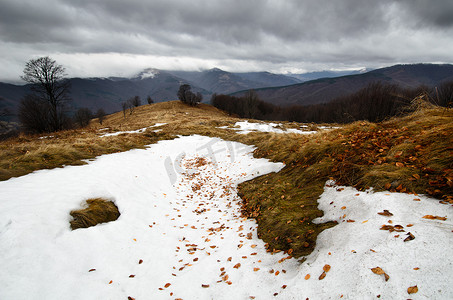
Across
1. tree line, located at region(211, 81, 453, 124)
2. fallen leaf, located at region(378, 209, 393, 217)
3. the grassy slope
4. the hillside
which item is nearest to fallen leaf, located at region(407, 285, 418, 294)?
the hillside

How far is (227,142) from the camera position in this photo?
14.3 metres

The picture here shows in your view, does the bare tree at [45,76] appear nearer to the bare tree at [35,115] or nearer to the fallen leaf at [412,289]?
the bare tree at [35,115]

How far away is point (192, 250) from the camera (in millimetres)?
4395

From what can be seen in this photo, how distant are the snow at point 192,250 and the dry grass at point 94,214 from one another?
16 centimetres

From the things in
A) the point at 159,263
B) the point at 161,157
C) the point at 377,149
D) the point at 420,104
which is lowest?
the point at 159,263

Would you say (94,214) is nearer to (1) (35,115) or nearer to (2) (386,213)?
(2) (386,213)

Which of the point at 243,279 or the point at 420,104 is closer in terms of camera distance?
the point at 243,279

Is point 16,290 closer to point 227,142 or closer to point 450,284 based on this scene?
point 450,284

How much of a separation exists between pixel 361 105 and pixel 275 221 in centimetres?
4240

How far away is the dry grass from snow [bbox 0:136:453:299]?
164mm

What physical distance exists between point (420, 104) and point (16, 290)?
11.4 metres

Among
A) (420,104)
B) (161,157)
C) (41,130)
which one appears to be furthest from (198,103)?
(420,104)

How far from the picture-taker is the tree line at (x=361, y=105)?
1850 cm

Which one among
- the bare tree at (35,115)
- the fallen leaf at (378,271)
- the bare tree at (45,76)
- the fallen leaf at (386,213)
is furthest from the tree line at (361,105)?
the bare tree at (35,115)
